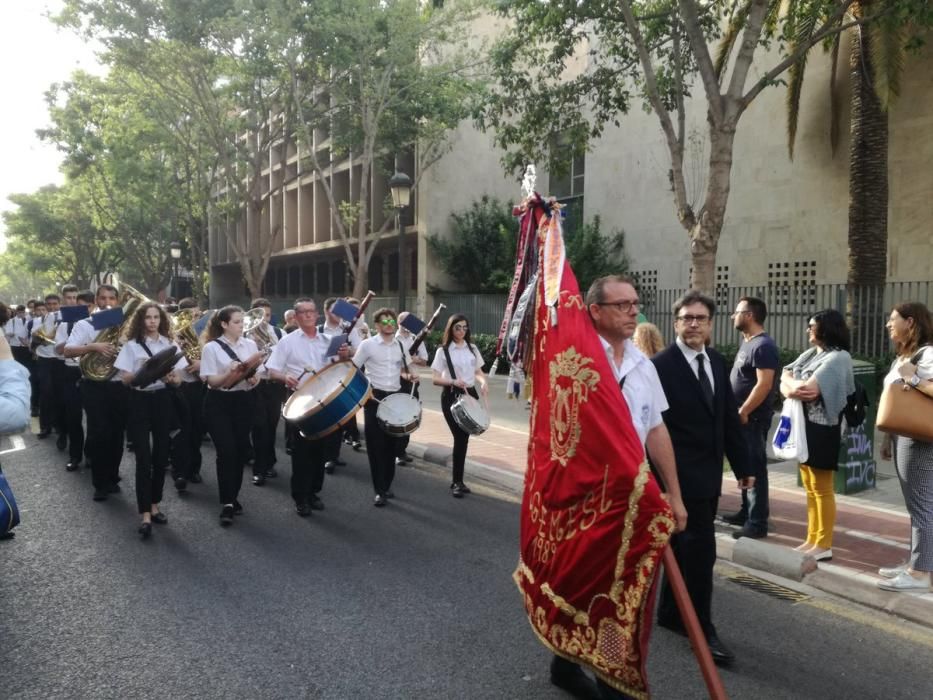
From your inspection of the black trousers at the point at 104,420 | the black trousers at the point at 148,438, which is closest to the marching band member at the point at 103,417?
the black trousers at the point at 104,420

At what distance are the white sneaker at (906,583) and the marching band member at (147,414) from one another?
5.45 meters

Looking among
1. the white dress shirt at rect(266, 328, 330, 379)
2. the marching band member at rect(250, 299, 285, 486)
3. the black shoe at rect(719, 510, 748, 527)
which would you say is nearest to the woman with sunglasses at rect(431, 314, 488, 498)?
the white dress shirt at rect(266, 328, 330, 379)

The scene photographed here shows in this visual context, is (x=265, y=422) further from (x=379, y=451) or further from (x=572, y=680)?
(x=572, y=680)

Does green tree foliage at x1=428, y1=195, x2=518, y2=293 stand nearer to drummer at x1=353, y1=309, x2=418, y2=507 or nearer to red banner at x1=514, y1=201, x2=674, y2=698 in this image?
drummer at x1=353, y1=309, x2=418, y2=507

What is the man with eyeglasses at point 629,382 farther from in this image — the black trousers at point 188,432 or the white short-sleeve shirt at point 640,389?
the black trousers at point 188,432

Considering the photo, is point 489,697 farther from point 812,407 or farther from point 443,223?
point 443,223

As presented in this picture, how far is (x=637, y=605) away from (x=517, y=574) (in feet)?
2.64

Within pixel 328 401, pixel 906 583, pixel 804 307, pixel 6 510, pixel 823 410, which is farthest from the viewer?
pixel 804 307

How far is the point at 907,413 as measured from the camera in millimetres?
4484

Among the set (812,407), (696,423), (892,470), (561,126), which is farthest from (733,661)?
(561,126)

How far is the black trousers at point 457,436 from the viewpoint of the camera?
24.6 ft

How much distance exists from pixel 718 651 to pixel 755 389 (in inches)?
96.2

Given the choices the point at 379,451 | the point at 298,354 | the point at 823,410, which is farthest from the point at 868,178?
the point at 298,354

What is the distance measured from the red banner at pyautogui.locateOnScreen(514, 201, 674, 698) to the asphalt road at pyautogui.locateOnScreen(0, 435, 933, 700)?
0.81 metres
